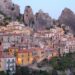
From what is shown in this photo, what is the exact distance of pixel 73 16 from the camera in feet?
226

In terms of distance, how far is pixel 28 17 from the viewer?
62.4 metres

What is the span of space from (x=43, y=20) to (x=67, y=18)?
6.05 metres

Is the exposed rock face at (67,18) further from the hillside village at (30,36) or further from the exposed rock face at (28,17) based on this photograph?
the exposed rock face at (28,17)

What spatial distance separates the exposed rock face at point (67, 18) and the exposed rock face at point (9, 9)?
6.55m

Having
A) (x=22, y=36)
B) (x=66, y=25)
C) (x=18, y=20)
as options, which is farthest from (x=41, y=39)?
(x=66, y=25)

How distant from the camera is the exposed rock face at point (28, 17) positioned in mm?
61656

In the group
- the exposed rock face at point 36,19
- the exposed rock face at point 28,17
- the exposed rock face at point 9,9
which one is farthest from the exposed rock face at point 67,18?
the exposed rock face at point 9,9

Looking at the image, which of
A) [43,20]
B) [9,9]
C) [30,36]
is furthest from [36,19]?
[30,36]

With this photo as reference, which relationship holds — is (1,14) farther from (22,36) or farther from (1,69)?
(1,69)

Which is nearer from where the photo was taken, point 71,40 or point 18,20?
point 71,40

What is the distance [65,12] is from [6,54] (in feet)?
76.3

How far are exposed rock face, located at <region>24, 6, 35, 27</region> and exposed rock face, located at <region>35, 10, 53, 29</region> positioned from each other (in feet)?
2.87

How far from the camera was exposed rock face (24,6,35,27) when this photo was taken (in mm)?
61656

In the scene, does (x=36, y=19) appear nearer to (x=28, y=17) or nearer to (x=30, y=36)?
(x=28, y=17)
